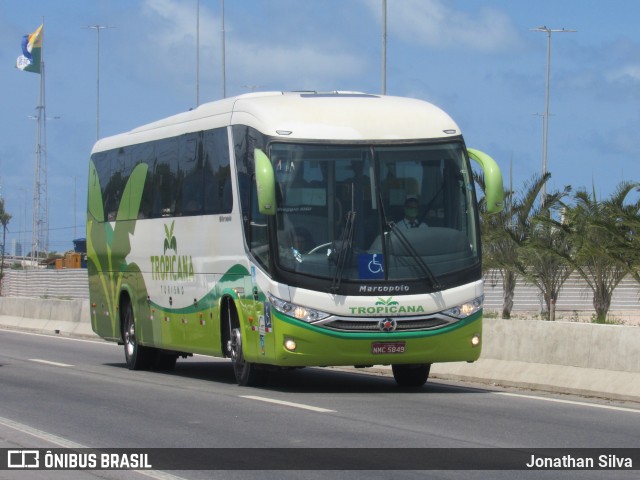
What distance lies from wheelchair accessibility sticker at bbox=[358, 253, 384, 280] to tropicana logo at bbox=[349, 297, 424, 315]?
292 millimetres

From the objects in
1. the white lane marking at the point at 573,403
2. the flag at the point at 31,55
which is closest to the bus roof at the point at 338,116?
the white lane marking at the point at 573,403

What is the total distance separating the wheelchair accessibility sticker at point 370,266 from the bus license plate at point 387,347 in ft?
2.61

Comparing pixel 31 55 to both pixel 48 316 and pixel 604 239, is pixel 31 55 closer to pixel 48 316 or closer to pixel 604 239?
pixel 48 316

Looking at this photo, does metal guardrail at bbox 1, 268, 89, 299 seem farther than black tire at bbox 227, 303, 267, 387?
Yes

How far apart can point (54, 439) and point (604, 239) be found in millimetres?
16612

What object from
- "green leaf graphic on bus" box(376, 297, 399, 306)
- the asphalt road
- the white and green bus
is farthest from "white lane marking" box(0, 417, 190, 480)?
"green leaf graphic on bus" box(376, 297, 399, 306)

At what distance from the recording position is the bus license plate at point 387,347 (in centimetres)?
1645

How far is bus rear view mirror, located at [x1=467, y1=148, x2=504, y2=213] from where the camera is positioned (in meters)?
16.8

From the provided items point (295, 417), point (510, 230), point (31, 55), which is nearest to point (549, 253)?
point (510, 230)

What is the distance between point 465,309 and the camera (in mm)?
16812

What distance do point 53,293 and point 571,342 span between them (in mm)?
57500

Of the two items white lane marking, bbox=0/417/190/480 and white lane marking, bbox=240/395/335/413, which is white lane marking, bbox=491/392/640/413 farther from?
white lane marking, bbox=0/417/190/480

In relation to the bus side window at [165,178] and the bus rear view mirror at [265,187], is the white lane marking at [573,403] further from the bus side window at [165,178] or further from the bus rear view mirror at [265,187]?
the bus side window at [165,178]

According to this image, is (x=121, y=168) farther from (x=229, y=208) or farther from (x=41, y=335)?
(x=41, y=335)
